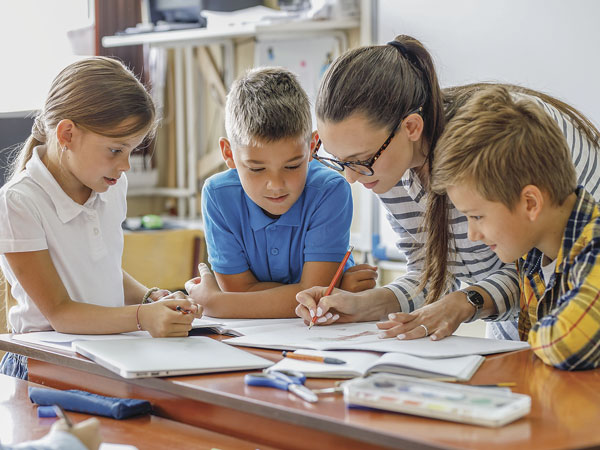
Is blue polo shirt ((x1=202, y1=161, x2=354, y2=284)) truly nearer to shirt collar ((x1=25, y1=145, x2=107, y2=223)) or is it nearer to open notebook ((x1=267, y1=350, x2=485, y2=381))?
shirt collar ((x1=25, y1=145, x2=107, y2=223))

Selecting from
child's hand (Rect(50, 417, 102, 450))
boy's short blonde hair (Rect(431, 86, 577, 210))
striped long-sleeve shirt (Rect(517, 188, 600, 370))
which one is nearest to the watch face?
striped long-sleeve shirt (Rect(517, 188, 600, 370))

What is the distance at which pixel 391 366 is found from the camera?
1.11 meters

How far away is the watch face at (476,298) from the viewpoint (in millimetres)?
1417

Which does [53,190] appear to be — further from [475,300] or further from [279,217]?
[475,300]

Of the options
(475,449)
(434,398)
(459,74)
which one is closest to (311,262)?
(434,398)

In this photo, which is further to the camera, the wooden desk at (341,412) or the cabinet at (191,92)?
the cabinet at (191,92)

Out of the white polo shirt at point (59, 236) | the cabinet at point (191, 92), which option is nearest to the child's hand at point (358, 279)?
the white polo shirt at point (59, 236)

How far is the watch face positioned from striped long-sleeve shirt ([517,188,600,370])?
141mm

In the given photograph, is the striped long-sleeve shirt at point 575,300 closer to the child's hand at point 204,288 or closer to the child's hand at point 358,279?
the child's hand at point 358,279

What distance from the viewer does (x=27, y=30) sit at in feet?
12.6

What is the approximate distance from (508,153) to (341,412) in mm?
492

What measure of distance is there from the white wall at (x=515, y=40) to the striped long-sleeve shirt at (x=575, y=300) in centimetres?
129

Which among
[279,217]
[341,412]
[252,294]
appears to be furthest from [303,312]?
[341,412]

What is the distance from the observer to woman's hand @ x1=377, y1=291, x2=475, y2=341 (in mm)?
1321
